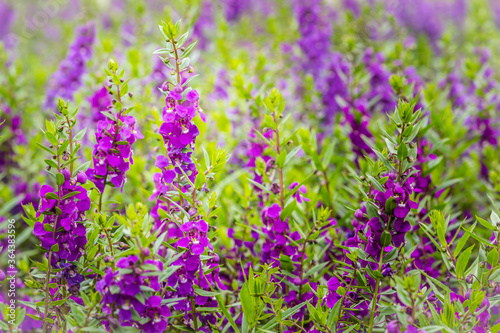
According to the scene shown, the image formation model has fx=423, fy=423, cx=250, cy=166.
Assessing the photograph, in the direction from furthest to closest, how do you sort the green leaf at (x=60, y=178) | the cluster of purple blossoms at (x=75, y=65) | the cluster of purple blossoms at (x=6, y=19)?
1. the cluster of purple blossoms at (x=6, y=19)
2. the cluster of purple blossoms at (x=75, y=65)
3. the green leaf at (x=60, y=178)

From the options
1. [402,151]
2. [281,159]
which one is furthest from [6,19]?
[402,151]

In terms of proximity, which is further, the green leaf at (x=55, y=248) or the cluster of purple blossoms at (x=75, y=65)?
the cluster of purple blossoms at (x=75, y=65)

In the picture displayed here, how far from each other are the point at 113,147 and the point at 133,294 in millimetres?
499

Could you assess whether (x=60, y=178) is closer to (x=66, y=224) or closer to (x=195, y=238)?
(x=66, y=224)

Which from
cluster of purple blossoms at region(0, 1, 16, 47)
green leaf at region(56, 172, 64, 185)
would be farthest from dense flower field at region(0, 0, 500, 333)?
cluster of purple blossoms at region(0, 1, 16, 47)

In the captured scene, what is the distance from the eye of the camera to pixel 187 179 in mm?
1299

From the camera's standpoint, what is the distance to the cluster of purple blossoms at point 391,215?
1.20m

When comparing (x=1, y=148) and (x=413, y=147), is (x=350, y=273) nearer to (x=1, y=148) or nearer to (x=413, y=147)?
(x=413, y=147)

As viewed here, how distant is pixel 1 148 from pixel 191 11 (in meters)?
1.67

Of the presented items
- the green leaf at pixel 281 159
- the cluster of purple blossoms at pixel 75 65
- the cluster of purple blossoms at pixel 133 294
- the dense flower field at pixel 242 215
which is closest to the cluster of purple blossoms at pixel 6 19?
the dense flower field at pixel 242 215

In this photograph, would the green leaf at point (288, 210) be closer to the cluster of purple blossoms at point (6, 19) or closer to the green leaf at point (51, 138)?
the green leaf at point (51, 138)

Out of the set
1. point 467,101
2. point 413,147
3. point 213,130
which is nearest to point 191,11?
point 213,130

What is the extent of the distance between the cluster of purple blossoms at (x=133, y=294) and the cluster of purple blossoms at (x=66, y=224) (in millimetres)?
215

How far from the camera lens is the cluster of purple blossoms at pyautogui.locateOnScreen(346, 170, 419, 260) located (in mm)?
1203
